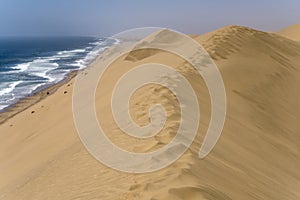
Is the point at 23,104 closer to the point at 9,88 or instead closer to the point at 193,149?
the point at 9,88

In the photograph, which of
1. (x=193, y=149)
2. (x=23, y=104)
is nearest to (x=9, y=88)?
(x=23, y=104)

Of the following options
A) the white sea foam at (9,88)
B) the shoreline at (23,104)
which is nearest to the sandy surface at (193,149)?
the shoreline at (23,104)

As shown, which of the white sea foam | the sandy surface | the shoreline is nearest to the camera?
the sandy surface

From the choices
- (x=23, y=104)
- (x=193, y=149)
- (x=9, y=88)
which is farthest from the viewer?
(x=9, y=88)

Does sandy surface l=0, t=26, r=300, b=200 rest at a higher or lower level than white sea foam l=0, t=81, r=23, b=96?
higher

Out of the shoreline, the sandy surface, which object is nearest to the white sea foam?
the shoreline

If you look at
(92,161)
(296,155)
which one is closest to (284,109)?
(296,155)

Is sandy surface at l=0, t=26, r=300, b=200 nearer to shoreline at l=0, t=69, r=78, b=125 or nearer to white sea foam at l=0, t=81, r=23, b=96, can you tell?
shoreline at l=0, t=69, r=78, b=125

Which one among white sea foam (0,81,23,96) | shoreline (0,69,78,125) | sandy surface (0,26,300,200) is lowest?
white sea foam (0,81,23,96)

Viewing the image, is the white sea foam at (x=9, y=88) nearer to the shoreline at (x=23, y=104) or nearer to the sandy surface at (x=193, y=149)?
the shoreline at (x=23, y=104)
